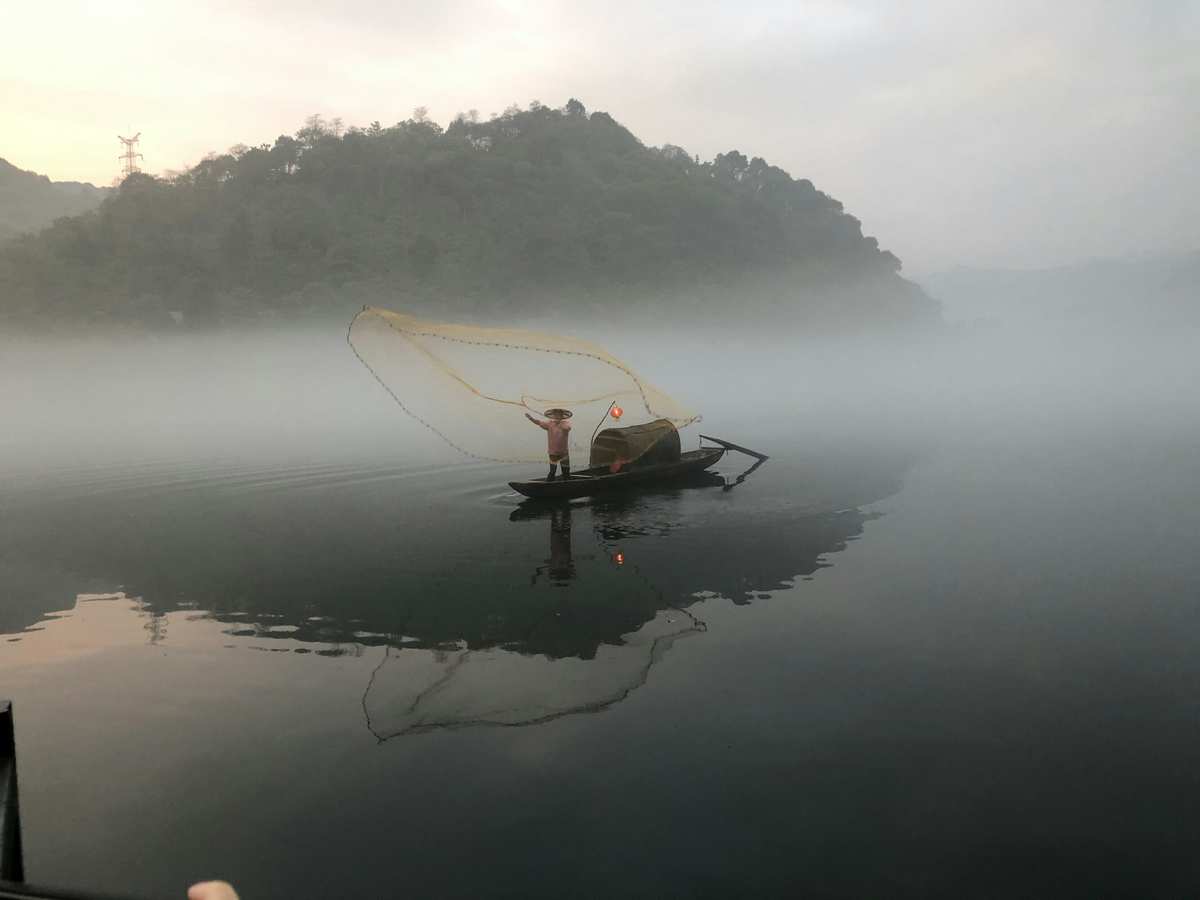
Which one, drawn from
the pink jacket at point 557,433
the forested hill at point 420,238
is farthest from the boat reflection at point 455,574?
the forested hill at point 420,238

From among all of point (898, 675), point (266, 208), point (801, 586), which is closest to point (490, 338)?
point (801, 586)

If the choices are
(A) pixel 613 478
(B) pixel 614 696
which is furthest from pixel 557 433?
(B) pixel 614 696

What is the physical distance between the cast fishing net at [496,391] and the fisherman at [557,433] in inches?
38.4

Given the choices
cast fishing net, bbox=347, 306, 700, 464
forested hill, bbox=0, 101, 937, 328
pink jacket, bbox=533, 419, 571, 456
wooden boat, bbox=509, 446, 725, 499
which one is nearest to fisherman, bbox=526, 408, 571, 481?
pink jacket, bbox=533, 419, 571, 456

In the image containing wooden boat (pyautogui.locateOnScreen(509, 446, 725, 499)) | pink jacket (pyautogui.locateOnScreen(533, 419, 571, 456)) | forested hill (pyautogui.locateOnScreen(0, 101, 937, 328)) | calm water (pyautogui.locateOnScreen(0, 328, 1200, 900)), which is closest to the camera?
calm water (pyautogui.locateOnScreen(0, 328, 1200, 900))

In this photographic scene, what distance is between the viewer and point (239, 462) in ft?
127

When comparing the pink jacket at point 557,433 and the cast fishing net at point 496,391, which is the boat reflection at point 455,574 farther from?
the cast fishing net at point 496,391

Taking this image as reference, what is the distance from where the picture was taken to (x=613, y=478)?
984 inches

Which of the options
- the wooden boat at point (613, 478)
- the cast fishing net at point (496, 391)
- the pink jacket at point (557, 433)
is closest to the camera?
the cast fishing net at point (496, 391)

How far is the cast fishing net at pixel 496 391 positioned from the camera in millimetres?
21438

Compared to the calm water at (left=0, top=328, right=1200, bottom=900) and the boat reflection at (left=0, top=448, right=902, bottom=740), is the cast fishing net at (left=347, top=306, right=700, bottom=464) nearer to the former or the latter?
the boat reflection at (left=0, top=448, right=902, bottom=740)

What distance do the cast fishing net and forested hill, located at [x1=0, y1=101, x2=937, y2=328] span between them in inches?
4366

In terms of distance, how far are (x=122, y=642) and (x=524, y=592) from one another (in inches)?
281

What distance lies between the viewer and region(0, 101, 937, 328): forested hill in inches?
4747
